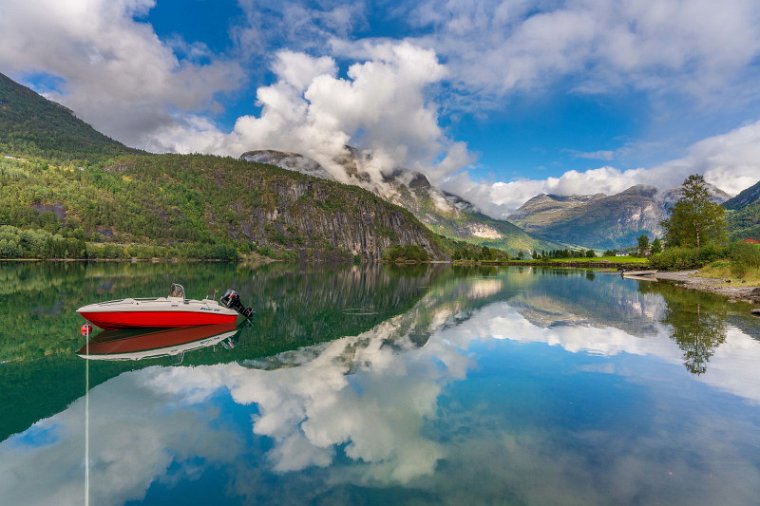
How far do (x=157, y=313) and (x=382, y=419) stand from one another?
66.2ft

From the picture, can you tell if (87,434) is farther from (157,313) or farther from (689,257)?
(689,257)

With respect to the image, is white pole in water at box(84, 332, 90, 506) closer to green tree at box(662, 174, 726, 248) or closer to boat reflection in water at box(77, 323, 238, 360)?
boat reflection in water at box(77, 323, 238, 360)

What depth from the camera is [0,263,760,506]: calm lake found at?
9.95 m

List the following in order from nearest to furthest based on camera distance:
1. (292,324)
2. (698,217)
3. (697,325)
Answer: (697,325) < (292,324) < (698,217)

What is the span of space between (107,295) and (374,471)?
47972mm

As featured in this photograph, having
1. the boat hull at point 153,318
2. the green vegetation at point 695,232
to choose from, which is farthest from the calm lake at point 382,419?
the green vegetation at point 695,232

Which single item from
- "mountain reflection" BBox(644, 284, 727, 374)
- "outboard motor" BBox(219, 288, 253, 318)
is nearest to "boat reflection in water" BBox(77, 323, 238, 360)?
"outboard motor" BBox(219, 288, 253, 318)

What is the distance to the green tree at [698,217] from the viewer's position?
106125 mm

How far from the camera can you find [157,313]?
27391mm

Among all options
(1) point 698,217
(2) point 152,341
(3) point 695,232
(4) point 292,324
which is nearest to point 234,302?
(4) point 292,324

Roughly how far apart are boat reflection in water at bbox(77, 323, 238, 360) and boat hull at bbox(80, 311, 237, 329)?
483 millimetres

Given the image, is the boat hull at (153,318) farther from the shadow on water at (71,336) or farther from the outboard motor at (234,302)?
the outboard motor at (234,302)

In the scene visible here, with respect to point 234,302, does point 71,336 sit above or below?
below

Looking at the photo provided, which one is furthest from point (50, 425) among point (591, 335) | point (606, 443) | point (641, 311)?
point (641, 311)
